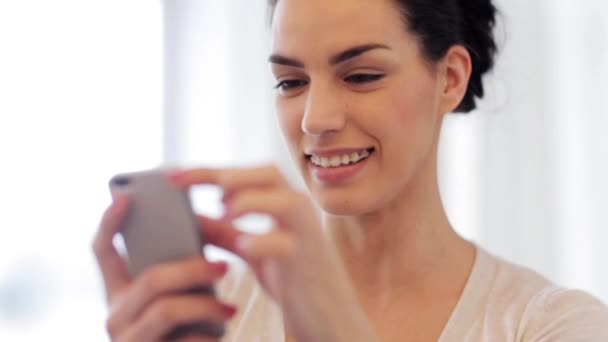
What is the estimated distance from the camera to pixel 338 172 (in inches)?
37.4

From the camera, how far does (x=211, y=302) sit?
564 mm

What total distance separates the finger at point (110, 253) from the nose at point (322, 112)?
36 cm

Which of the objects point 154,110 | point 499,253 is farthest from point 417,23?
point 154,110

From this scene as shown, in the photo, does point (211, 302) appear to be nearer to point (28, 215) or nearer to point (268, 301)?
point (268, 301)

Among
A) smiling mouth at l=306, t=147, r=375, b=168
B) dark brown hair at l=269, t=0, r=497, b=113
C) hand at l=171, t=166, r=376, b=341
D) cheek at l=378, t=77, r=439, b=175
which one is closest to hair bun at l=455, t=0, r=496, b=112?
dark brown hair at l=269, t=0, r=497, b=113

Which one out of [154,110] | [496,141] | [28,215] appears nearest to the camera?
[28,215]

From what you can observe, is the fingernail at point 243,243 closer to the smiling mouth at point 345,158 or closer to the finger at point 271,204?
the finger at point 271,204

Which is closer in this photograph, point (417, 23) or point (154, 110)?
point (417, 23)

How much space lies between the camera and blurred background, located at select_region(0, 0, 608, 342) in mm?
1605

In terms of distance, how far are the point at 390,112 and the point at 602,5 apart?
90 cm

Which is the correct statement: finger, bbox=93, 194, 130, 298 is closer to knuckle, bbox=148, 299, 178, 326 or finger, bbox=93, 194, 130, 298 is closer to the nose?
knuckle, bbox=148, 299, 178, 326

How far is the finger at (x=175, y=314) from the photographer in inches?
21.8

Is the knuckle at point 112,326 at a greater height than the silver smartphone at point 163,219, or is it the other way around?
the silver smartphone at point 163,219

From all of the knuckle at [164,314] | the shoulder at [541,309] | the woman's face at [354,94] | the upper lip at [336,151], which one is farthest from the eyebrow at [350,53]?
the knuckle at [164,314]
